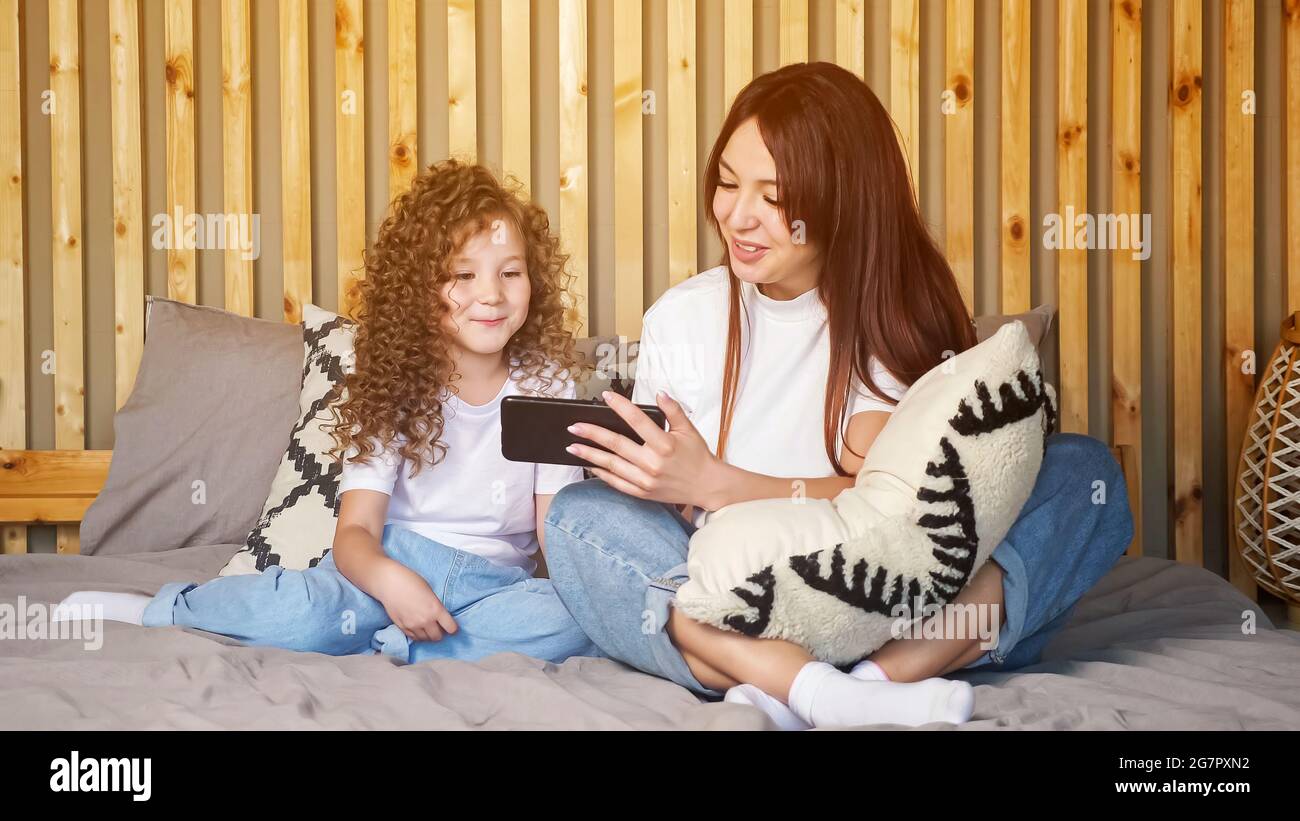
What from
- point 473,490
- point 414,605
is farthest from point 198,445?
point 414,605

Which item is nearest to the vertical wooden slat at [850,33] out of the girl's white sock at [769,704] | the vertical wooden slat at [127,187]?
the vertical wooden slat at [127,187]

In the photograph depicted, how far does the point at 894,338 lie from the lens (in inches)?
45.3

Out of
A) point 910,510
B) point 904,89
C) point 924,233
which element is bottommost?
point 910,510

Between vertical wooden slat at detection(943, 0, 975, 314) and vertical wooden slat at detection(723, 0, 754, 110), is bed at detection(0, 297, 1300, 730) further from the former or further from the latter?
vertical wooden slat at detection(723, 0, 754, 110)

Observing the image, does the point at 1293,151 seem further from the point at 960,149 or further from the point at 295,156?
the point at 295,156

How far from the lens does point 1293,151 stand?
1.99m

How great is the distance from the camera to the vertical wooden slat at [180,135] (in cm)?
190

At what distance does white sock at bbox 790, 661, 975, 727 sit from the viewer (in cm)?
81

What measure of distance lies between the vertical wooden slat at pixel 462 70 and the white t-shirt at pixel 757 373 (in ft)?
2.65

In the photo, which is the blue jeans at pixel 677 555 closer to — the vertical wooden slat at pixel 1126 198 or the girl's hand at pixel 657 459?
the girl's hand at pixel 657 459

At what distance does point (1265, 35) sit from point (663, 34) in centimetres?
120
